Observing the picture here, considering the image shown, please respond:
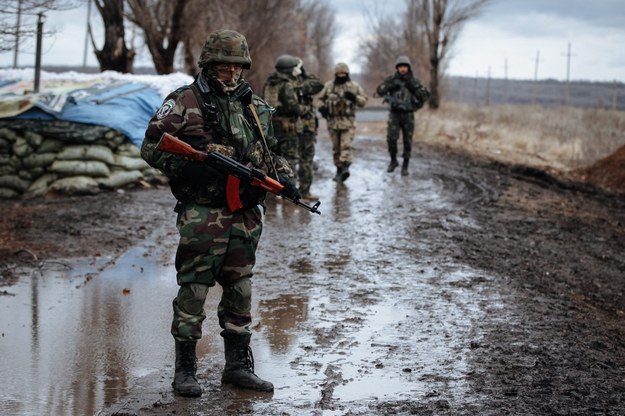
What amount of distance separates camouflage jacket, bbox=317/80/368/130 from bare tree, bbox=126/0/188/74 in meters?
8.57

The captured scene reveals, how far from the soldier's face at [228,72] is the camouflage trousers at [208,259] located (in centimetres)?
69

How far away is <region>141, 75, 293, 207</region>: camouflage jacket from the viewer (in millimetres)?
5090

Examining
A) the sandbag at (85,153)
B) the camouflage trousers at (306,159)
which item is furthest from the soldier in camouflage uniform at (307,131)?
the sandbag at (85,153)

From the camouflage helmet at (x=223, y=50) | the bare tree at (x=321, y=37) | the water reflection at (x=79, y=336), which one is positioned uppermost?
the bare tree at (x=321, y=37)

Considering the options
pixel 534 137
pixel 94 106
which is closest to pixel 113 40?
pixel 94 106

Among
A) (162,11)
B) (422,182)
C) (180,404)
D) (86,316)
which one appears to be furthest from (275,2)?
(180,404)

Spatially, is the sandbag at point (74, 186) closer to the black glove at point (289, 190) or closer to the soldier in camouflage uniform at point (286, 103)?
the soldier in camouflage uniform at point (286, 103)

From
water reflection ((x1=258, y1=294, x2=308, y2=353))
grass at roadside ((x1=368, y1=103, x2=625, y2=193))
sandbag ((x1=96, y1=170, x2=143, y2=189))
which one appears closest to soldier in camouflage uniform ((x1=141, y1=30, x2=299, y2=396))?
water reflection ((x1=258, y1=294, x2=308, y2=353))

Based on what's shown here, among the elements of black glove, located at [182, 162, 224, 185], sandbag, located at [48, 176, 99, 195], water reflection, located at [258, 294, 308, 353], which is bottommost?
water reflection, located at [258, 294, 308, 353]

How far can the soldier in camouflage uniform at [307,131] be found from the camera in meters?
12.9

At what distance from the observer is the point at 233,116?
522cm

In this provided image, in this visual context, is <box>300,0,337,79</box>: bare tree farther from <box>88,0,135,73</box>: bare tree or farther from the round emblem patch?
the round emblem patch

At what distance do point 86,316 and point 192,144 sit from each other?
2416mm

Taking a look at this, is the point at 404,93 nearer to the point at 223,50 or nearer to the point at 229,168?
the point at 223,50
